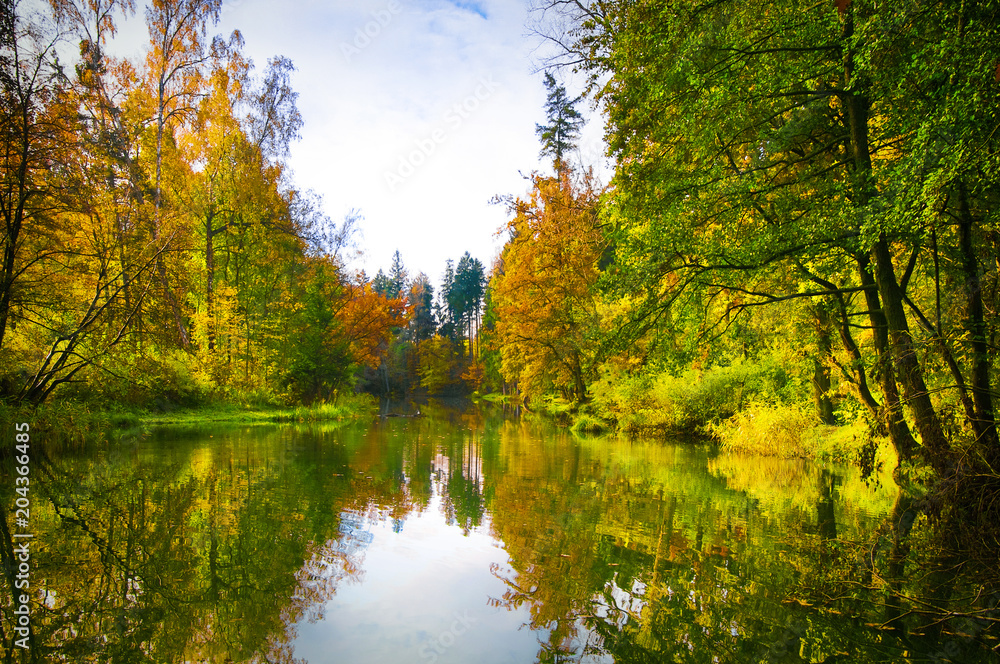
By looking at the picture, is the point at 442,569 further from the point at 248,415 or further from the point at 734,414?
the point at 248,415

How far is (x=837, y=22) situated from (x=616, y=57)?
3096 mm

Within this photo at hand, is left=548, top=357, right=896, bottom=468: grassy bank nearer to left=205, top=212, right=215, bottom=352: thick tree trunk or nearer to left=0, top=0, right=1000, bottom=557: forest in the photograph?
left=0, top=0, right=1000, bottom=557: forest

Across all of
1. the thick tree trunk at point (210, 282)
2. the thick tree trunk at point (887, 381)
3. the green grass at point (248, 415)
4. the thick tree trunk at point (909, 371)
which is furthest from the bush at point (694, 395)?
the thick tree trunk at point (210, 282)

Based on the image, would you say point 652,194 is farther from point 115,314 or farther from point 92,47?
point 92,47

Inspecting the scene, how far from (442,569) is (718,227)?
23.1 ft

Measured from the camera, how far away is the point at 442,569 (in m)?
5.01

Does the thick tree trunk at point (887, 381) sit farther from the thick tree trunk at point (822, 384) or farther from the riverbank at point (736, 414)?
the thick tree trunk at point (822, 384)

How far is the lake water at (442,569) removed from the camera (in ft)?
11.5

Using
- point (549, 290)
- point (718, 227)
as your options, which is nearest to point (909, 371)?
point (718, 227)

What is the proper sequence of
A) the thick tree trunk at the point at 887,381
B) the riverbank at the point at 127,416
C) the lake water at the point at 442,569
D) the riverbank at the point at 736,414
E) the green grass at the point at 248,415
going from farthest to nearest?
1. the green grass at the point at 248,415
2. the riverbank at the point at 736,414
3. the riverbank at the point at 127,416
4. the thick tree trunk at the point at 887,381
5. the lake water at the point at 442,569

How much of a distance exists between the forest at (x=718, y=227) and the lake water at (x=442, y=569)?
202cm

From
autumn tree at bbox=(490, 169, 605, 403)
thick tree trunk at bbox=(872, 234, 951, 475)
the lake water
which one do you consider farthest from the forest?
autumn tree at bbox=(490, 169, 605, 403)

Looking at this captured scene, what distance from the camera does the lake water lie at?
349 centimetres

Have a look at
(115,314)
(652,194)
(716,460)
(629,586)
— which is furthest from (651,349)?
(115,314)
